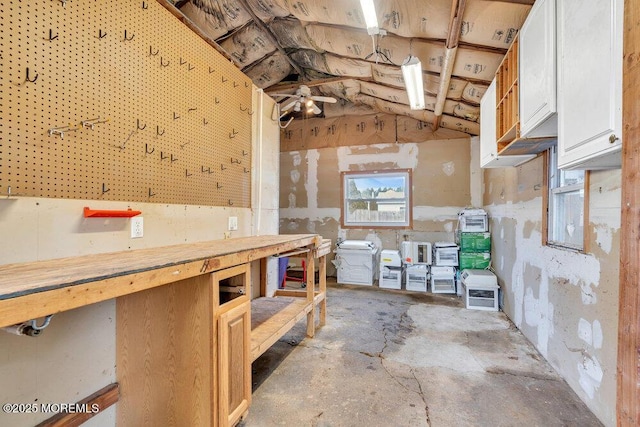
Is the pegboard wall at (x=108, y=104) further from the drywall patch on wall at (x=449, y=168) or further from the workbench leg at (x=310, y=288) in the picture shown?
the drywall patch on wall at (x=449, y=168)

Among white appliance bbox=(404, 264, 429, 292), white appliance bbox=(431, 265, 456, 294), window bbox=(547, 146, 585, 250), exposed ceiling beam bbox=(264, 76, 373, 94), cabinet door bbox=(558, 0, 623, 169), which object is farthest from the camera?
white appliance bbox=(404, 264, 429, 292)

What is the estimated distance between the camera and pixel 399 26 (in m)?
2.38

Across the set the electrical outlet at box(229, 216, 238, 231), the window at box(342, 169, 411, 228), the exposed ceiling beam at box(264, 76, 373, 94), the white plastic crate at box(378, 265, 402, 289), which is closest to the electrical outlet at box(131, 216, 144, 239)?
the electrical outlet at box(229, 216, 238, 231)

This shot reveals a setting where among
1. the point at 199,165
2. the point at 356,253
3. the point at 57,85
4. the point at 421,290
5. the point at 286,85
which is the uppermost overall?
the point at 286,85

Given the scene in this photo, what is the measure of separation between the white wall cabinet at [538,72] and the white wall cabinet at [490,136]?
0.69 meters

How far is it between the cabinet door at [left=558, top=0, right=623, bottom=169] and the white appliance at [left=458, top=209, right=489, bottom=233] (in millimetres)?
2915

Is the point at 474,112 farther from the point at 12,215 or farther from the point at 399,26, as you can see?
the point at 12,215

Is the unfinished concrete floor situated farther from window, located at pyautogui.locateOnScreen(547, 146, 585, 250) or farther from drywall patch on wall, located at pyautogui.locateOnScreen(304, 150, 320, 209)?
drywall patch on wall, located at pyautogui.locateOnScreen(304, 150, 320, 209)

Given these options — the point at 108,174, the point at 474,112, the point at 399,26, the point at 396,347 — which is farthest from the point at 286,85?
the point at 396,347

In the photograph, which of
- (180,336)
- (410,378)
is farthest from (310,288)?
(180,336)

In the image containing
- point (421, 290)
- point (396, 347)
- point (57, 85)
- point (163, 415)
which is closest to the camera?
point (57, 85)

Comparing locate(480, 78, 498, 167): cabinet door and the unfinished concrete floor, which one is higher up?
locate(480, 78, 498, 167): cabinet door

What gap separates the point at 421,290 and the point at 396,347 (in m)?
2.28

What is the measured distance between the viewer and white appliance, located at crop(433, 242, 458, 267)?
4.65 m
